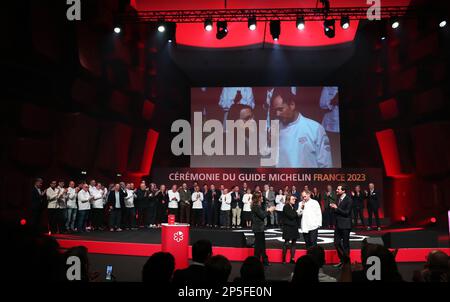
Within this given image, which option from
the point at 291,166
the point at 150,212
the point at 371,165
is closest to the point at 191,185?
the point at 150,212

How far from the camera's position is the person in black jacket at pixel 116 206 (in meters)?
9.88

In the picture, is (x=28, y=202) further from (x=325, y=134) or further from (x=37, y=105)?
(x=325, y=134)

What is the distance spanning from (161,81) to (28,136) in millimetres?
6424

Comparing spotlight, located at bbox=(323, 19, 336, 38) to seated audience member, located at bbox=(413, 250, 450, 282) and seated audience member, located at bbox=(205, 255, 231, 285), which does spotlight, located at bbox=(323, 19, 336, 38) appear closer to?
seated audience member, located at bbox=(413, 250, 450, 282)

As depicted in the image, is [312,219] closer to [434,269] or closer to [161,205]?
[434,269]

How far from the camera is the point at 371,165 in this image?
1371 centimetres

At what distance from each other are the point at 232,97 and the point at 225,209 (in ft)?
15.1

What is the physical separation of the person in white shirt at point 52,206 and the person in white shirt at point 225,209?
16.0 feet

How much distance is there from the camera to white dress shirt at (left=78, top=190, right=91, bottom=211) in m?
9.12

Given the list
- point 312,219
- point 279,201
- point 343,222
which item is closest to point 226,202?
point 279,201

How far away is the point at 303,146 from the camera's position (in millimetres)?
13133

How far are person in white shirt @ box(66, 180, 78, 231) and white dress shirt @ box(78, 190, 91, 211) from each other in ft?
0.35

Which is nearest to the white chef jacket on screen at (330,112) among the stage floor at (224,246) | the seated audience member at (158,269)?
the stage floor at (224,246)

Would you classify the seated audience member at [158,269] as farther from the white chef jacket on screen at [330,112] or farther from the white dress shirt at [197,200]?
the white chef jacket on screen at [330,112]
